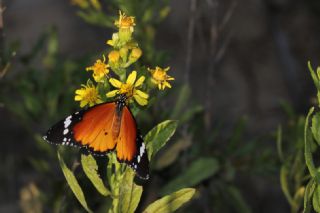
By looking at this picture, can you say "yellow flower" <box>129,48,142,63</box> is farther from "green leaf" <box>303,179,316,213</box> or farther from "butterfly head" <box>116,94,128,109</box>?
"green leaf" <box>303,179,316,213</box>

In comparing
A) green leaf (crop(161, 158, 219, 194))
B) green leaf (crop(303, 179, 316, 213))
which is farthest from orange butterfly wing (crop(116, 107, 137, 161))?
green leaf (crop(161, 158, 219, 194))

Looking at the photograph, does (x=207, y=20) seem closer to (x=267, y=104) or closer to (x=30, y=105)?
(x=267, y=104)

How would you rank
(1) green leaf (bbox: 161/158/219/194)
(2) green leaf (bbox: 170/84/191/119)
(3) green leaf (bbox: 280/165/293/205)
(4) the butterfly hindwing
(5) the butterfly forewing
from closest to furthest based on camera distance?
(4) the butterfly hindwing
(5) the butterfly forewing
(3) green leaf (bbox: 280/165/293/205)
(1) green leaf (bbox: 161/158/219/194)
(2) green leaf (bbox: 170/84/191/119)

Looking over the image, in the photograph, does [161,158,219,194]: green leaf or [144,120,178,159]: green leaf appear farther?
[161,158,219,194]: green leaf

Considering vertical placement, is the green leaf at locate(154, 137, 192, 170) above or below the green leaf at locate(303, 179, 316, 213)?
above

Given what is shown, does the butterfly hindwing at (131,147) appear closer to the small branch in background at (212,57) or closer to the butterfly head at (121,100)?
the butterfly head at (121,100)

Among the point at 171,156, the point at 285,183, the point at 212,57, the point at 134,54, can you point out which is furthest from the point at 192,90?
the point at 134,54

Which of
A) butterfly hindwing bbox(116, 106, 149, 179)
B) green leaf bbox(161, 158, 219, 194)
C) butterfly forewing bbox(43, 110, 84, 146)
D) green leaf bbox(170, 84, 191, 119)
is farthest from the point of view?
green leaf bbox(170, 84, 191, 119)
